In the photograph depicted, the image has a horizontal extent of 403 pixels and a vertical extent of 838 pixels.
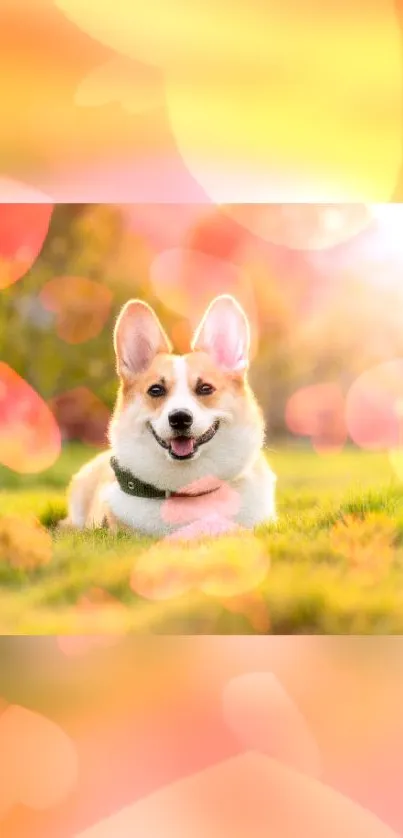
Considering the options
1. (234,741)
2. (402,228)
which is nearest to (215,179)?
(402,228)

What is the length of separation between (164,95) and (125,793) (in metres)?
1.16

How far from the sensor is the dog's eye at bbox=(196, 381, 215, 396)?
1527mm

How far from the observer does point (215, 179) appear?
1532 mm

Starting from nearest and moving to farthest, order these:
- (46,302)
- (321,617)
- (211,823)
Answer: (211,823)
(321,617)
(46,302)

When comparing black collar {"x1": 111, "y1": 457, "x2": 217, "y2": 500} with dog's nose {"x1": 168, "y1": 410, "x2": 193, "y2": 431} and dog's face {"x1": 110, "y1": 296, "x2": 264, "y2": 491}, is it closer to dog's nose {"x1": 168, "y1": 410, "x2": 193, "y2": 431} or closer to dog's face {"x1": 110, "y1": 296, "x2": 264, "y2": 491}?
dog's face {"x1": 110, "y1": 296, "x2": 264, "y2": 491}

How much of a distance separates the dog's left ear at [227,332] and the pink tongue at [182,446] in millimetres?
154

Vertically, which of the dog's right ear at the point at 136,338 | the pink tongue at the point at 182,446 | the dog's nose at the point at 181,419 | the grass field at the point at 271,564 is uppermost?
the dog's right ear at the point at 136,338

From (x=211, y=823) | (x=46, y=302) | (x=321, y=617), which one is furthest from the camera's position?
(x=46, y=302)

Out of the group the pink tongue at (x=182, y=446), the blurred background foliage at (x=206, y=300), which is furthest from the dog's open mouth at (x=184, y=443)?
the blurred background foliage at (x=206, y=300)

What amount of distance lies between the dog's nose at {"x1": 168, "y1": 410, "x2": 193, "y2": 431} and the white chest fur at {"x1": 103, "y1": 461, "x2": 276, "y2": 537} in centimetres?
14

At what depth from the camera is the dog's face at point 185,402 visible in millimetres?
1526

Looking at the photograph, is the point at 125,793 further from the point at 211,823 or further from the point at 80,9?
the point at 80,9

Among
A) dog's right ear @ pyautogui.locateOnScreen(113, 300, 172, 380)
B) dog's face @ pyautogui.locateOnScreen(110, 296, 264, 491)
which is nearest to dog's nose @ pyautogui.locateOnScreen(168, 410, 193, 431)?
dog's face @ pyautogui.locateOnScreen(110, 296, 264, 491)

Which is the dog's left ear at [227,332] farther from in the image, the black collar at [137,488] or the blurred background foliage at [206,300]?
the black collar at [137,488]
